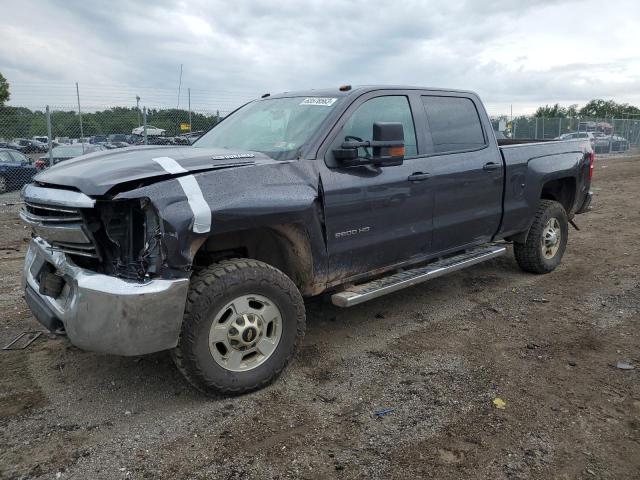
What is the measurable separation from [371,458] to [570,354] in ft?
6.67

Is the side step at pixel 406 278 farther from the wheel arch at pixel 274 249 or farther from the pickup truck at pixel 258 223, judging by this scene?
the wheel arch at pixel 274 249

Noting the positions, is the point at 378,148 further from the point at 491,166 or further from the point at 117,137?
the point at 117,137

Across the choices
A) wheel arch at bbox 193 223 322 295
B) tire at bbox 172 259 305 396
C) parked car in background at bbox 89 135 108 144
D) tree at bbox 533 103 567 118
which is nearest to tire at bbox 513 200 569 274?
wheel arch at bbox 193 223 322 295

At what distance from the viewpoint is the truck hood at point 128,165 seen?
113 inches

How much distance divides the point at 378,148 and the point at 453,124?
1.39 meters

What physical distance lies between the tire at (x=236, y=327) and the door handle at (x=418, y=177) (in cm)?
141

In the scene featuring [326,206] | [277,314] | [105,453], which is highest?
[326,206]

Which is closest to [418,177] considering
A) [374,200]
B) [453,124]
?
[374,200]

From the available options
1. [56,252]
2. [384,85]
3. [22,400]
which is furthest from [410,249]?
[22,400]

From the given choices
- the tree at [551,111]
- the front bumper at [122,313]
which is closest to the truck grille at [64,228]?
the front bumper at [122,313]

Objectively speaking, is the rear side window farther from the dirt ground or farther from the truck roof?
the dirt ground

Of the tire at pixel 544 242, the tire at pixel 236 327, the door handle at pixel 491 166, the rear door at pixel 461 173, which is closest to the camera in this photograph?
the tire at pixel 236 327

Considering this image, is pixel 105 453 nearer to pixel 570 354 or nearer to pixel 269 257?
pixel 269 257

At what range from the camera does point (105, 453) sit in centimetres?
272
